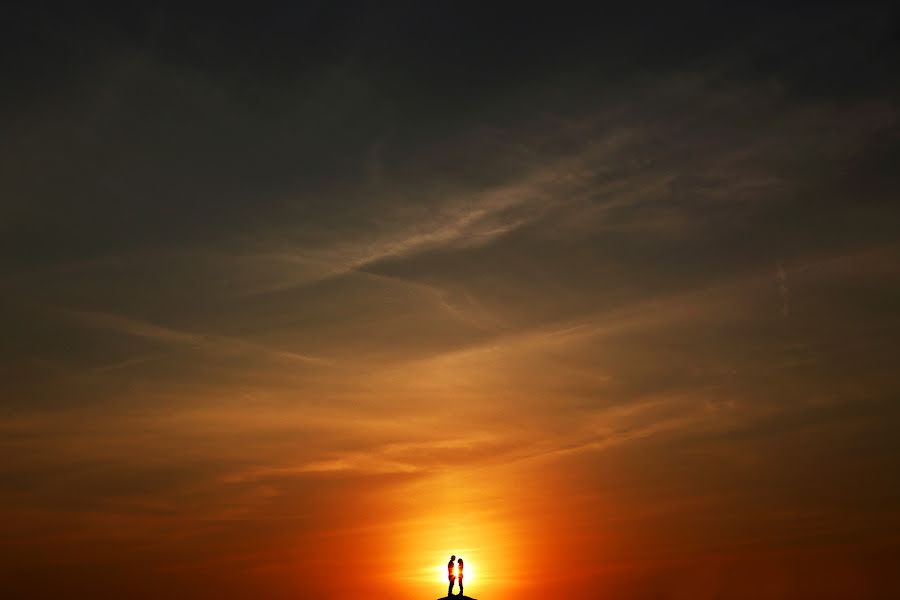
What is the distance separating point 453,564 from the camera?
20594 mm
